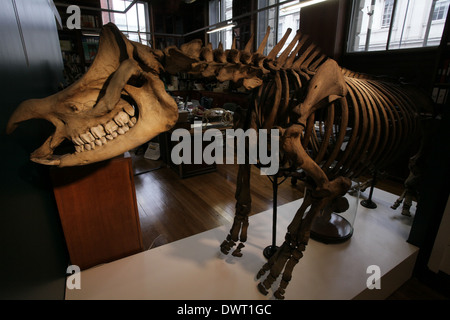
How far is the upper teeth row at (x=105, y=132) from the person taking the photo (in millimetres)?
992

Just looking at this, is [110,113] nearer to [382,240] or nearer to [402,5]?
[382,240]

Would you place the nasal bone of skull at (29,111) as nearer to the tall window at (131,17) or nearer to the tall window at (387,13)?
the tall window at (387,13)

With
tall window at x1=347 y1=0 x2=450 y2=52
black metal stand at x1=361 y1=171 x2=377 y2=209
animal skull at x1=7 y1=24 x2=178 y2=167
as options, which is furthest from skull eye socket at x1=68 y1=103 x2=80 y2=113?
tall window at x1=347 y1=0 x2=450 y2=52

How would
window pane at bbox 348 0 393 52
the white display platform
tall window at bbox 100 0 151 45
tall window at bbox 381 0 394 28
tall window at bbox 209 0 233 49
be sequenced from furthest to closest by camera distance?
tall window at bbox 100 0 151 45 < tall window at bbox 209 0 233 49 < window pane at bbox 348 0 393 52 < tall window at bbox 381 0 394 28 < the white display platform

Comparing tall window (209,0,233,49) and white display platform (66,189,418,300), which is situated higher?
tall window (209,0,233,49)

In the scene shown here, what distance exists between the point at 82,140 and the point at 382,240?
263 cm

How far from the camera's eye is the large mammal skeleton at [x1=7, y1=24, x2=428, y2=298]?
3.25 feet

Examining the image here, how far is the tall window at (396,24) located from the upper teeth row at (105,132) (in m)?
4.43

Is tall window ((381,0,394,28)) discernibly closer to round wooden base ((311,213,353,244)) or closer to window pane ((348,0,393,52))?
window pane ((348,0,393,52))

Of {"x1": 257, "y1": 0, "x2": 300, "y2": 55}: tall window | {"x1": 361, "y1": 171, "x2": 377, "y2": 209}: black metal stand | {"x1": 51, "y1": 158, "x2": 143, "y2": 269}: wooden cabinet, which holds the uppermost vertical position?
{"x1": 257, "y1": 0, "x2": 300, "y2": 55}: tall window

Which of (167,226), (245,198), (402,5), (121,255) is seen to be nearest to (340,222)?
(245,198)

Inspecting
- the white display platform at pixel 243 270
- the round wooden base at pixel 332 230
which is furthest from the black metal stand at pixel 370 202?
the round wooden base at pixel 332 230

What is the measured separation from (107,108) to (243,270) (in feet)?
5.26
